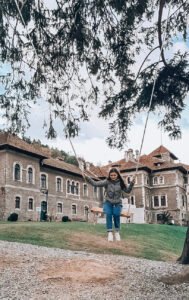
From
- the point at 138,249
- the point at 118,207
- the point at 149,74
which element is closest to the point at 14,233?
the point at 138,249

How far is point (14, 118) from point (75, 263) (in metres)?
2.83

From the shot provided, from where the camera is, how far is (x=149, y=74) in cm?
867

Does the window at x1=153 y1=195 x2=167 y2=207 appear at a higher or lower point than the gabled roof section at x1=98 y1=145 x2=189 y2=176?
lower

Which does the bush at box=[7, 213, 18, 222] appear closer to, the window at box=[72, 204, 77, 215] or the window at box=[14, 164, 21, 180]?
the window at box=[14, 164, 21, 180]

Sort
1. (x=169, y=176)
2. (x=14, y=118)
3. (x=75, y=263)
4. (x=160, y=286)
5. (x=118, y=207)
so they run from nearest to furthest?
(x=160, y=286) → (x=75, y=263) → (x=14, y=118) → (x=118, y=207) → (x=169, y=176)

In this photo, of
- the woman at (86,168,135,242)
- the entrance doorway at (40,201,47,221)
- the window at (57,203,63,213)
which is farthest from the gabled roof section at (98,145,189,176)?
the woman at (86,168,135,242)

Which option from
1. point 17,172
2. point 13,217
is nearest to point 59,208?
point 17,172

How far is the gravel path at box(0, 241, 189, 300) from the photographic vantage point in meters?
5.41

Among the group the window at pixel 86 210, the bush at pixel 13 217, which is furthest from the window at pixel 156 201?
the bush at pixel 13 217

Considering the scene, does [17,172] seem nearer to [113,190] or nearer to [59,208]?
[59,208]

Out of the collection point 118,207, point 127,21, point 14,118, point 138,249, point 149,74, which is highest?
point 127,21

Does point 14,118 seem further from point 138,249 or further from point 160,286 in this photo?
point 138,249

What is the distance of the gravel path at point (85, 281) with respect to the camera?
17.8 ft

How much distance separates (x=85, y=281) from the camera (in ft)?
19.8
